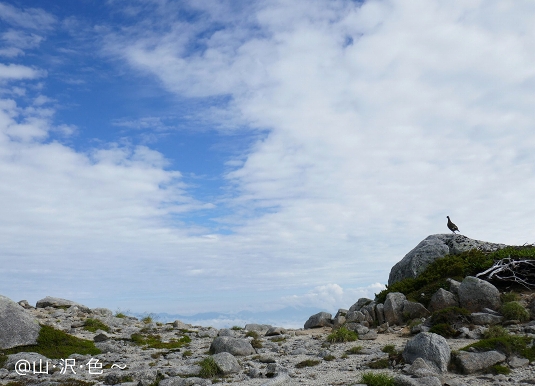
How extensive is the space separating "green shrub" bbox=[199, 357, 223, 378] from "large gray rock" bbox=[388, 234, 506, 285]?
61.3ft

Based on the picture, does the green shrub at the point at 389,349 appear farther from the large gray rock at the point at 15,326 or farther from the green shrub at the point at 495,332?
the large gray rock at the point at 15,326

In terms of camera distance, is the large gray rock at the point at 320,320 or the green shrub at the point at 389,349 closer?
the green shrub at the point at 389,349

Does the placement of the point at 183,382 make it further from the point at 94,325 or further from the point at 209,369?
the point at 94,325

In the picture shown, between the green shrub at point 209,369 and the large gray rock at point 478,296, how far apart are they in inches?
516

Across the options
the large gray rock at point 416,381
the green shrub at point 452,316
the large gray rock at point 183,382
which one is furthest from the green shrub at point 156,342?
the large gray rock at point 416,381

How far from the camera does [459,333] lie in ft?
63.1

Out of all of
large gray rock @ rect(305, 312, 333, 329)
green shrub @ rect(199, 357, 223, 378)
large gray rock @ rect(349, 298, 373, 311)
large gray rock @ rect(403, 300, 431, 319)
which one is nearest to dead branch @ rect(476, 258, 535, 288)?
large gray rock @ rect(403, 300, 431, 319)

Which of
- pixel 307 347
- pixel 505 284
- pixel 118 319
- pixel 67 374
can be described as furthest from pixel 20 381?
pixel 505 284

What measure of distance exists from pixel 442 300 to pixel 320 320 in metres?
7.82

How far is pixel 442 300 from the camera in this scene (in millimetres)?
23719

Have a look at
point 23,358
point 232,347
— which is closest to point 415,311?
point 232,347

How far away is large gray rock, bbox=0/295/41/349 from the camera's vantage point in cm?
2042

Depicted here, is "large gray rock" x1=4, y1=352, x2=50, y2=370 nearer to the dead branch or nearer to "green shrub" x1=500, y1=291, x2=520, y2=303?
"green shrub" x1=500, y1=291, x2=520, y2=303

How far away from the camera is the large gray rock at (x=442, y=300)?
2362cm
